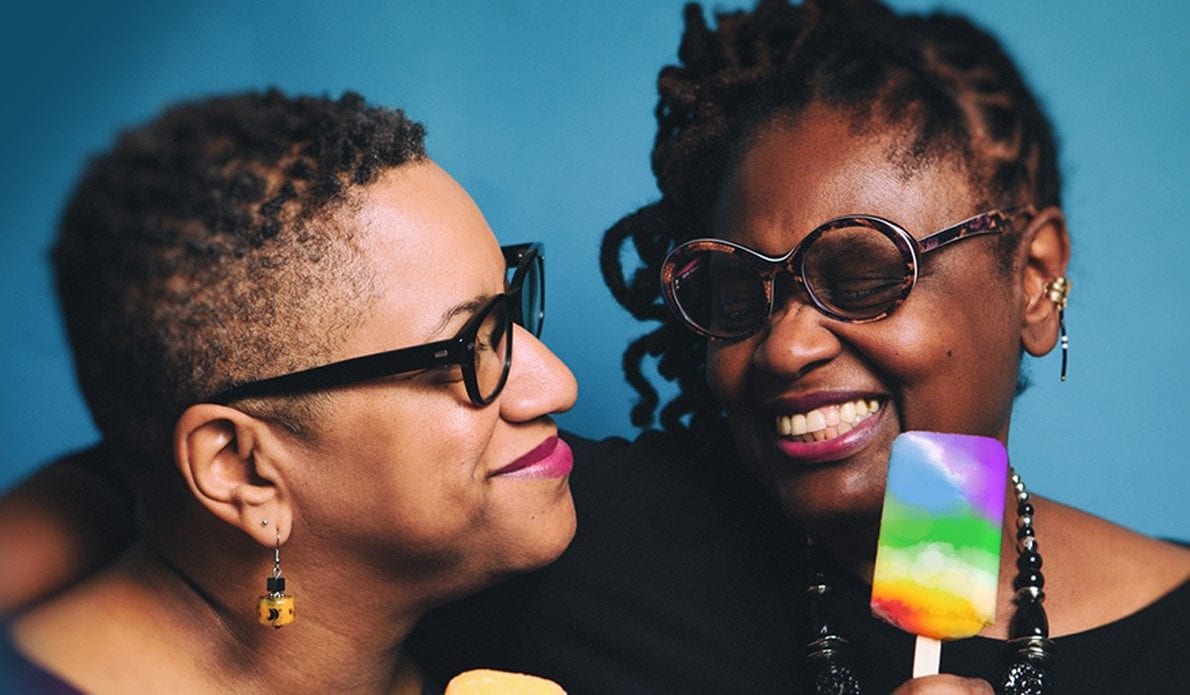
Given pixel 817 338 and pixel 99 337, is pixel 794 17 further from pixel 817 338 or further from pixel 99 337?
pixel 99 337

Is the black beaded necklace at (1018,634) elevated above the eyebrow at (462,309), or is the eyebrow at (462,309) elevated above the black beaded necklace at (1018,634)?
the eyebrow at (462,309)

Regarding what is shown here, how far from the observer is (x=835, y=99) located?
7.56 feet

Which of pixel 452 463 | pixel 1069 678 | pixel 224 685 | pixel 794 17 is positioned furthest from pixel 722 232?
pixel 224 685

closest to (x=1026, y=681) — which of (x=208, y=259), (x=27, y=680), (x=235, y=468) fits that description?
(x=235, y=468)

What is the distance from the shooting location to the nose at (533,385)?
2282 millimetres

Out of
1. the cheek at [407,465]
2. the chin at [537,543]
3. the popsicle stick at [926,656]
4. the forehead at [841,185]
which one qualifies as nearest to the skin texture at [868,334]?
the forehead at [841,185]

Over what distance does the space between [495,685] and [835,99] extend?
1.15m

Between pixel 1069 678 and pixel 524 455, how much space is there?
1002 millimetres

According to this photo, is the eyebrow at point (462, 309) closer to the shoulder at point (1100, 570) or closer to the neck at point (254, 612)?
the neck at point (254, 612)

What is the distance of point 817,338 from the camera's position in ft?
7.25

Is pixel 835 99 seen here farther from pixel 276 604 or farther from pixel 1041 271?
pixel 276 604

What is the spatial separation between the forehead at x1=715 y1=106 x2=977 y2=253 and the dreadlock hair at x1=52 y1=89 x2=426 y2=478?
2.23ft

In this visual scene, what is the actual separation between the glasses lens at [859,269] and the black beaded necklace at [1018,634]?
52cm

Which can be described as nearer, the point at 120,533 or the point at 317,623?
the point at 317,623
